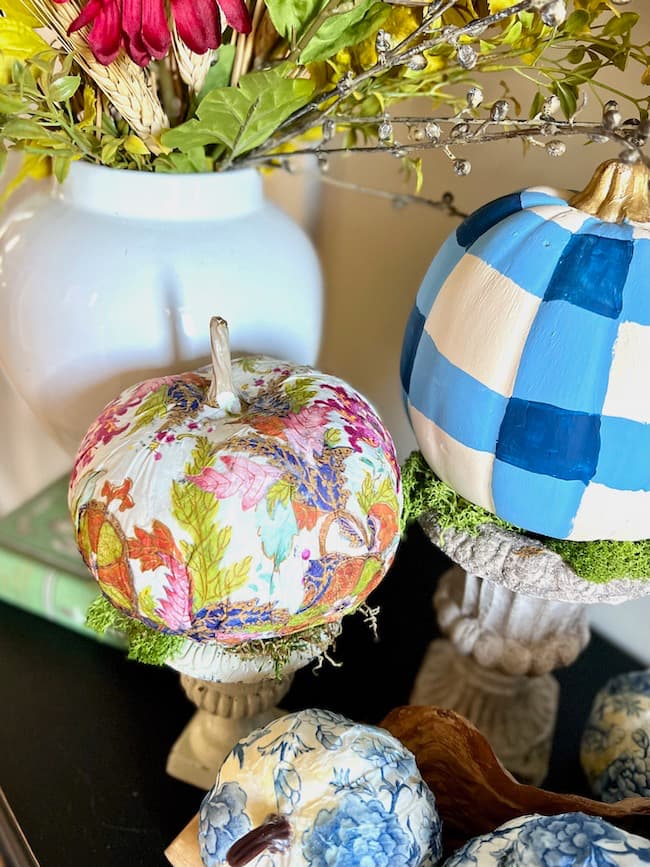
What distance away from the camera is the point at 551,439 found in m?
0.43

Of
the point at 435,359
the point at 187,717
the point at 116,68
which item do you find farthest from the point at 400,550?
the point at 116,68

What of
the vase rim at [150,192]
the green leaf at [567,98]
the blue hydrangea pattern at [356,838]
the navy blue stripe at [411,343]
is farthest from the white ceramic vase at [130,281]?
the blue hydrangea pattern at [356,838]

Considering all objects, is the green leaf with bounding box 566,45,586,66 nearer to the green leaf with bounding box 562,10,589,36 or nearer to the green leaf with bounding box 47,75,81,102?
the green leaf with bounding box 562,10,589,36

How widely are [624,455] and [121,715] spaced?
470mm

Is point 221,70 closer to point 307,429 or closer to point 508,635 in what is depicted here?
point 307,429

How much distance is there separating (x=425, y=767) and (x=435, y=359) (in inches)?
10.5

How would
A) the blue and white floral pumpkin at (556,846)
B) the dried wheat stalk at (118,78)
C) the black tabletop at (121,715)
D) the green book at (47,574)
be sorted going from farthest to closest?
the green book at (47,574), the black tabletop at (121,715), the dried wheat stalk at (118,78), the blue and white floral pumpkin at (556,846)

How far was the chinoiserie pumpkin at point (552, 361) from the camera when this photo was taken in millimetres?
421

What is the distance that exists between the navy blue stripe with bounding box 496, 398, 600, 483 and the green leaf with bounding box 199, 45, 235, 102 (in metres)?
0.30

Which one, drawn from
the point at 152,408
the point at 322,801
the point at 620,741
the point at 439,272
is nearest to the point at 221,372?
the point at 152,408

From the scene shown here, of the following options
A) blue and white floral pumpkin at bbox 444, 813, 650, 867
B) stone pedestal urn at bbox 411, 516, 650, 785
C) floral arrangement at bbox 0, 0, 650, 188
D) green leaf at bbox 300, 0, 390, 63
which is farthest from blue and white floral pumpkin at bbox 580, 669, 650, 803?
green leaf at bbox 300, 0, 390, 63

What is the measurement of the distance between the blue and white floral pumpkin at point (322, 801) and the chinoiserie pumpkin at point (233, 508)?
7cm

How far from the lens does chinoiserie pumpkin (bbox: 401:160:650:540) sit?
42cm

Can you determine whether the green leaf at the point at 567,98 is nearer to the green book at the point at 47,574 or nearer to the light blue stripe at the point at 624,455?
the light blue stripe at the point at 624,455
